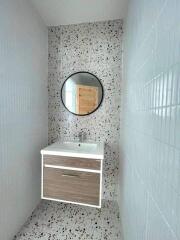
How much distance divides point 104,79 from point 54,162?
121cm

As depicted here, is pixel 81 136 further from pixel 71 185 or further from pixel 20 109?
pixel 20 109

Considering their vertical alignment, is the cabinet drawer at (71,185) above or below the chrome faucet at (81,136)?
below

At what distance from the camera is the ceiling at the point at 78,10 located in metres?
1.57

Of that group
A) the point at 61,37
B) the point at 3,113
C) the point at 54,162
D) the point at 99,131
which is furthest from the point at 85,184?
the point at 61,37

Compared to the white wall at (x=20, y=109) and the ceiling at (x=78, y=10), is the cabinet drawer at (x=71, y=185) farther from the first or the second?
the ceiling at (x=78, y=10)

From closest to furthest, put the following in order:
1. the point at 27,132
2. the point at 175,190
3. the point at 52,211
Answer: the point at 175,190, the point at 27,132, the point at 52,211

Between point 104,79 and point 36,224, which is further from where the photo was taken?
point 104,79

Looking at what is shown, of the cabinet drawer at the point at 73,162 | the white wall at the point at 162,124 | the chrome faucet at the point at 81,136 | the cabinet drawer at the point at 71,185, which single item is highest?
the white wall at the point at 162,124

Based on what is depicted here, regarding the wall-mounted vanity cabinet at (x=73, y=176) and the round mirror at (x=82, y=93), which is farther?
the round mirror at (x=82, y=93)

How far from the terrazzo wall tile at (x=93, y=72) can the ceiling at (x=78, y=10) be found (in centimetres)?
9

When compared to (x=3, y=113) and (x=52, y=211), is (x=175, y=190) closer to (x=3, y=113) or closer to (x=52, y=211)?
(x=3, y=113)

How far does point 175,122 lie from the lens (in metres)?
0.44

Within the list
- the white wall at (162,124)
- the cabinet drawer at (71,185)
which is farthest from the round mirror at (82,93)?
Result: the white wall at (162,124)

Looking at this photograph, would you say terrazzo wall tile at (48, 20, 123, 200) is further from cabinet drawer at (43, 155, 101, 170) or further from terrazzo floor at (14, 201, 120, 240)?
cabinet drawer at (43, 155, 101, 170)
